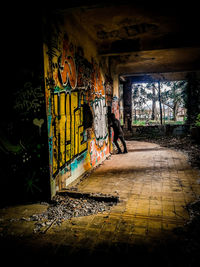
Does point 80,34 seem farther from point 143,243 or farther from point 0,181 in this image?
point 143,243

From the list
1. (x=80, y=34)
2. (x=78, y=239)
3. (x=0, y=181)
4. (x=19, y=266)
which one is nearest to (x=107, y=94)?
(x=80, y=34)

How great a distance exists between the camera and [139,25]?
561 cm

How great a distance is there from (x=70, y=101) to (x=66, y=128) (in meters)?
0.75

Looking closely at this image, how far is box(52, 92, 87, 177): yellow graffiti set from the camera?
4305mm

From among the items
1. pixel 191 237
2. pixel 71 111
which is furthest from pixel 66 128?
pixel 191 237

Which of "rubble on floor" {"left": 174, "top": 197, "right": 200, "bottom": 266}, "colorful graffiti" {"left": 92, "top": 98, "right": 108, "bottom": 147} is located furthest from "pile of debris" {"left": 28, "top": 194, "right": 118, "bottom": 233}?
"colorful graffiti" {"left": 92, "top": 98, "right": 108, "bottom": 147}

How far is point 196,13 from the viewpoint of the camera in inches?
198

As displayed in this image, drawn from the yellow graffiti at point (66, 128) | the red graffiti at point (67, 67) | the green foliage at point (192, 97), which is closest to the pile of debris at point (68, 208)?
the yellow graffiti at point (66, 128)

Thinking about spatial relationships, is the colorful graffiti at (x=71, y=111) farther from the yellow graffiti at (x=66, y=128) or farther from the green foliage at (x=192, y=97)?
the green foliage at (x=192, y=97)

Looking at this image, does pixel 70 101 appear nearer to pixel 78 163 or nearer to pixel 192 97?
pixel 78 163

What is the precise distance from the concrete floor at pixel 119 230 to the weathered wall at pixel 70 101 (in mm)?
877

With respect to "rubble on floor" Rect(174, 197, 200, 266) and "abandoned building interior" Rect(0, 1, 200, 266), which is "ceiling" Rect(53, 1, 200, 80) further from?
"rubble on floor" Rect(174, 197, 200, 266)

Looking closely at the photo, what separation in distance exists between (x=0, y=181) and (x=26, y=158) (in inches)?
33.4

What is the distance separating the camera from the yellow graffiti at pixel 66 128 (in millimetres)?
4305
